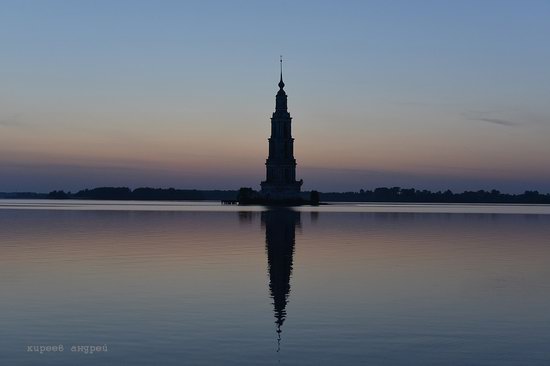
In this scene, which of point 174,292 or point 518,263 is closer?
point 174,292

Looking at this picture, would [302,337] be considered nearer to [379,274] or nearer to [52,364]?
[52,364]

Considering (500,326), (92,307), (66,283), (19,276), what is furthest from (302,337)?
(19,276)

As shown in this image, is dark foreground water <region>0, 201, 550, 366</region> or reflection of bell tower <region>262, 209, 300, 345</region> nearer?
dark foreground water <region>0, 201, 550, 366</region>

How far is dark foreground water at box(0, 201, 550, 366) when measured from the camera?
20.3 m

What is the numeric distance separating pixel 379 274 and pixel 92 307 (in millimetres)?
16059

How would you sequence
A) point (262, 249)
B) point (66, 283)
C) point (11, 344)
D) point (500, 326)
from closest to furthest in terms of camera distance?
1. point (11, 344)
2. point (500, 326)
3. point (66, 283)
4. point (262, 249)

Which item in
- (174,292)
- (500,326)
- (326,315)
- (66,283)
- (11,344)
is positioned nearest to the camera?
(11,344)

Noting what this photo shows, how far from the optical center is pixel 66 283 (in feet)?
110

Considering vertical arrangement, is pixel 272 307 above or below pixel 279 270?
below

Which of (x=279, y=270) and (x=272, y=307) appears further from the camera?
(x=279, y=270)

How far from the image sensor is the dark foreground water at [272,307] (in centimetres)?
Result: 2031

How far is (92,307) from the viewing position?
1070 inches

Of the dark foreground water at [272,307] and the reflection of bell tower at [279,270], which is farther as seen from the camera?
the reflection of bell tower at [279,270]

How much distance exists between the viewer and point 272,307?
27.7m
